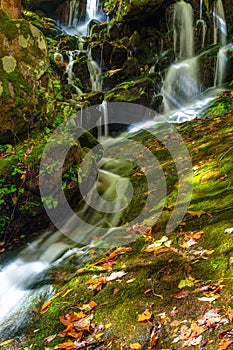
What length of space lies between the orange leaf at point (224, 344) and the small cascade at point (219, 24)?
16.0 m

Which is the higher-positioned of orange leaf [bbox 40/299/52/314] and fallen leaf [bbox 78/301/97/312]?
fallen leaf [bbox 78/301/97/312]

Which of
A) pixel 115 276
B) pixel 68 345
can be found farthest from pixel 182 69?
pixel 68 345

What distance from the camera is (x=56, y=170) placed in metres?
5.48

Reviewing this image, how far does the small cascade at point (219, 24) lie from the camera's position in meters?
15.5

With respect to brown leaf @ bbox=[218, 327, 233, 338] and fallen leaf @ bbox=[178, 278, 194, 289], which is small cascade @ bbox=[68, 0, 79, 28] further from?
brown leaf @ bbox=[218, 327, 233, 338]

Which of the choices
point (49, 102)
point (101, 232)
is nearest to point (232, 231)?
point (101, 232)

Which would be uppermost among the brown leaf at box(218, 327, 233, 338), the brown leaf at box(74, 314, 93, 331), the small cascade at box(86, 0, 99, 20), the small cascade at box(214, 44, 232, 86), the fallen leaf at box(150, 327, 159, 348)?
the small cascade at box(86, 0, 99, 20)

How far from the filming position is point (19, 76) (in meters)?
5.43

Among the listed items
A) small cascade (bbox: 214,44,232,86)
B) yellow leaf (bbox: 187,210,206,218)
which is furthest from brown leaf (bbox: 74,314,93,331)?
small cascade (bbox: 214,44,232,86)

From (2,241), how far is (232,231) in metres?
3.92

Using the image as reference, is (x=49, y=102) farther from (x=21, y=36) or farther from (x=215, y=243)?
(x=215, y=243)

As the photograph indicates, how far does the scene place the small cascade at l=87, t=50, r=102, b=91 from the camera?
47.4 feet

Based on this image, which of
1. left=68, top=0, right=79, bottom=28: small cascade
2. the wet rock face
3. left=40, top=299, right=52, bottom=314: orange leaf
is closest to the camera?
left=40, top=299, right=52, bottom=314: orange leaf

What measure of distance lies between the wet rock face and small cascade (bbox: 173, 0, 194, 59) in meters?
11.3
